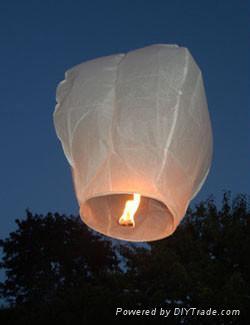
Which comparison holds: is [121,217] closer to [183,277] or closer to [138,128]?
[138,128]

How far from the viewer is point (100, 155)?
4.23 ft

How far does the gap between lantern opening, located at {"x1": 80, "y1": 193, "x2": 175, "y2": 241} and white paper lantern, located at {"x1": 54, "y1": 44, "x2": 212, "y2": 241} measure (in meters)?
0.02

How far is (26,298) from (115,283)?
1091 centimetres

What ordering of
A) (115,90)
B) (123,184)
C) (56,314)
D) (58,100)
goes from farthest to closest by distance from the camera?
(56,314), (58,100), (115,90), (123,184)

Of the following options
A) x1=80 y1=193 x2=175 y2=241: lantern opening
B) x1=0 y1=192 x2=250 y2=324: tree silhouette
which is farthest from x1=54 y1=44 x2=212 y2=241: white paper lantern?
x1=0 y1=192 x2=250 y2=324: tree silhouette

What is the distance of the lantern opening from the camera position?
1479 mm

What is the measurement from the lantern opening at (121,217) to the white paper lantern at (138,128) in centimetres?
2

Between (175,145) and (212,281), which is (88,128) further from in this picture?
(212,281)

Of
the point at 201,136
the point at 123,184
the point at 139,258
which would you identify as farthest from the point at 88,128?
the point at 139,258

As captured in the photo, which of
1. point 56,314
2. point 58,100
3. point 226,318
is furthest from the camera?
point 56,314

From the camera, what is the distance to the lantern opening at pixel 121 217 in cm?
148

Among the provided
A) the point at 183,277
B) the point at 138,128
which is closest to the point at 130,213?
the point at 138,128

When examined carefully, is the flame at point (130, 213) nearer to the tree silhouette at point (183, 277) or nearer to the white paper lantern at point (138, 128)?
the white paper lantern at point (138, 128)

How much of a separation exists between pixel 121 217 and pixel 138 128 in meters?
0.32
